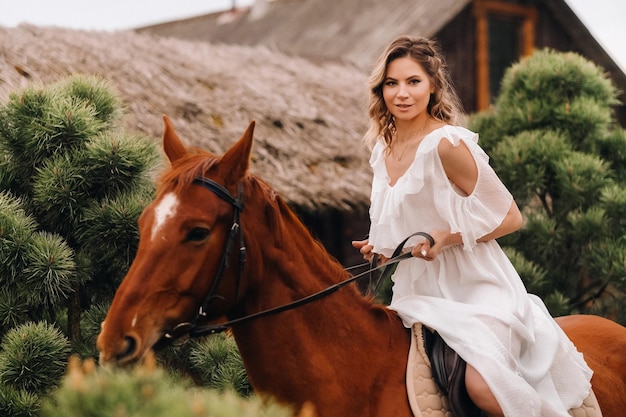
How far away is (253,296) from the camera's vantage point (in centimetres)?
248

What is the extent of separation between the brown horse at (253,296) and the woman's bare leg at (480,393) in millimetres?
211

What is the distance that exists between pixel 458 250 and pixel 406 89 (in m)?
0.61

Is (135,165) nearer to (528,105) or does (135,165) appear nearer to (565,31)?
(528,105)

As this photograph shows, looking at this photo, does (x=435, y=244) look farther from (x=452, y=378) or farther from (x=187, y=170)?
(x=187, y=170)

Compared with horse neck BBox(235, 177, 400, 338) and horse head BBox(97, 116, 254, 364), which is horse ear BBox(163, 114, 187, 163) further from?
horse neck BBox(235, 177, 400, 338)

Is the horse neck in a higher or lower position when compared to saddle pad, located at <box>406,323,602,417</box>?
higher

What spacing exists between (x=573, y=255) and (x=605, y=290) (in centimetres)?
33

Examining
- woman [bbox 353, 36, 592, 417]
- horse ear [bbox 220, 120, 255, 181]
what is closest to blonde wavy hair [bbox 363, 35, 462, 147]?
woman [bbox 353, 36, 592, 417]

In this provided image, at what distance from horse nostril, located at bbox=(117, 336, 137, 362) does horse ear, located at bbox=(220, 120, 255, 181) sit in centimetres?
57

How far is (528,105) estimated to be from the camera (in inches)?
225

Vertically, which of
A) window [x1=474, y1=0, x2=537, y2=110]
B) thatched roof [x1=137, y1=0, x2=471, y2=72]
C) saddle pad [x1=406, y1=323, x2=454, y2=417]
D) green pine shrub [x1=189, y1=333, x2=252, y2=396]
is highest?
thatched roof [x1=137, y1=0, x2=471, y2=72]

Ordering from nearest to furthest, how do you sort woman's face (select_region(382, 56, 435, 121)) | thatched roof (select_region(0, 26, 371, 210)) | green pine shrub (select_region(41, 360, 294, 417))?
1. green pine shrub (select_region(41, 360, 294, 417))
2. woman's face (select_region(382, 56, 435, 121))
3. thatched roof (select_region(0, 26, 371, 210))

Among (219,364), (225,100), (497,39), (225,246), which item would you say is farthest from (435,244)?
(497,39)

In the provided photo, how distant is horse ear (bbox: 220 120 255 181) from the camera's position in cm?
236
